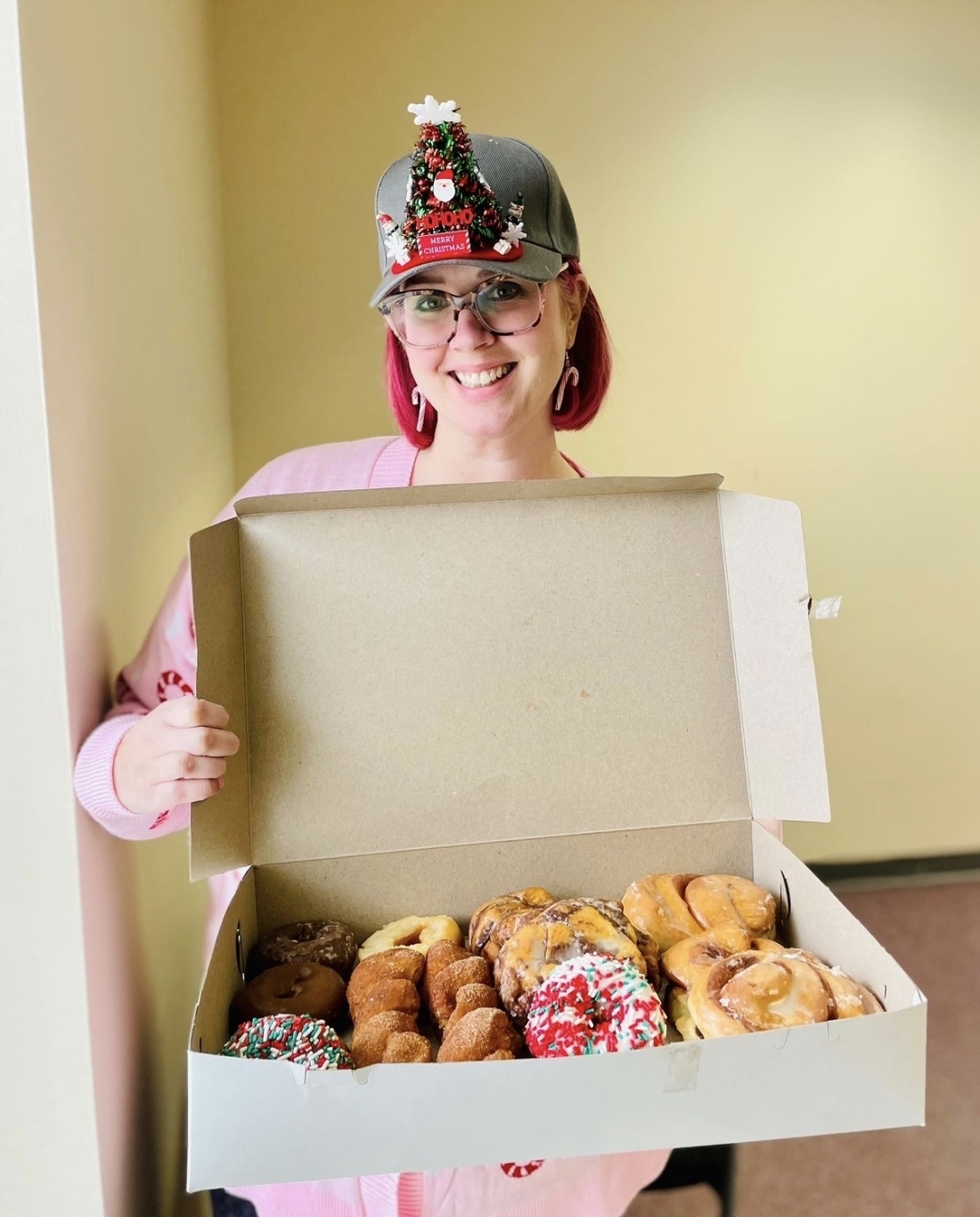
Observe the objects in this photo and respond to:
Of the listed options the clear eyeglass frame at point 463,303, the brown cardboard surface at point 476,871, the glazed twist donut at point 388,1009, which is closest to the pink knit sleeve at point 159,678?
A: the brown cardboard surface at point 476,871

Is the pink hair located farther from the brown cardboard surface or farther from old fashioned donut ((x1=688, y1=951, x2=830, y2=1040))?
old fashioned donut ((x1=688, y1=951, x2=830, y2=1040))

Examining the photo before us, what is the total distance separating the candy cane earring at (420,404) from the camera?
1.12 m

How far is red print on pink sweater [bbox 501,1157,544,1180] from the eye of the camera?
90cm

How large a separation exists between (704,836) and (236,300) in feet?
5.92

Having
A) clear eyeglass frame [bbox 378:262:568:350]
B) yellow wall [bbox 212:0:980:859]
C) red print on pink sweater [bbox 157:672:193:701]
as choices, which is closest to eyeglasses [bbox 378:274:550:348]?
clear eyeglass frame [bbox 378:262:568:350]

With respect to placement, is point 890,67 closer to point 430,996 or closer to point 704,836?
point 704,836

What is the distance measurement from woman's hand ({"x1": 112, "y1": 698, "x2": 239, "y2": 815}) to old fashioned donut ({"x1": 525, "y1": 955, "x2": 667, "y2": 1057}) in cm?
30

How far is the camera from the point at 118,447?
0.98m

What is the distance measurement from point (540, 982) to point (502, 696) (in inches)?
9.7

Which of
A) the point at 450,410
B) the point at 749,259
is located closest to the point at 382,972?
the point at 450,410

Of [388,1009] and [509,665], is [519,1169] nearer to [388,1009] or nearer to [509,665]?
[388,1009]

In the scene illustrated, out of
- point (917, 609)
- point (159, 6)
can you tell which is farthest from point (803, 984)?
point (917, 609)

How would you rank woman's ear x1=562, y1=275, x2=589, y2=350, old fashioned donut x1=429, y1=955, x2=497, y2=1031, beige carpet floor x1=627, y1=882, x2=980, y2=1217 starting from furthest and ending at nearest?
beige carpet floor x1=627, y1=882, x2=980, y2=1217 → woman's ear x1=562, y1=275, x2=589, y2=350 → old fashioned donut x1=429, y1=955, x2=497, y2=1031

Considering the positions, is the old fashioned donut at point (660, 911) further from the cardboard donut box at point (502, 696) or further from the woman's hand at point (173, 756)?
the woman's hand at point (173, 756)
